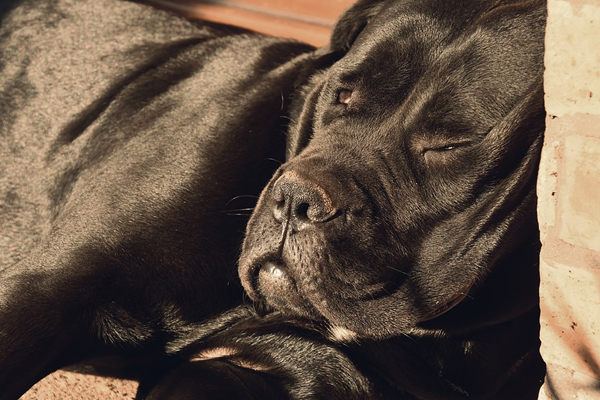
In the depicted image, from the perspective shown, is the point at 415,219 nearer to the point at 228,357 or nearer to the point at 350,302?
the point at 350,302

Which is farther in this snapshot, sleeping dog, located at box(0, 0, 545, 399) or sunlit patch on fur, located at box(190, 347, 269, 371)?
sunlit patch on fur, located at box(190, 347, 269, 371)

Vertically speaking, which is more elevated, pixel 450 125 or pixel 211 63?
pixel 450 125

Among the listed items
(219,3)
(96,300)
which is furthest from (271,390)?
(219,3)

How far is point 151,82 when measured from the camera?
140 inches

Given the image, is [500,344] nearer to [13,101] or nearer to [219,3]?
[13,101]

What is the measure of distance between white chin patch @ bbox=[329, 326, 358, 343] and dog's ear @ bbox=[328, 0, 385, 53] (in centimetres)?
98

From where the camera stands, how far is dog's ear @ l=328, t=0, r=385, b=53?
3023mm

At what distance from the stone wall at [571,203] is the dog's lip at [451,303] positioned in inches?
9.2

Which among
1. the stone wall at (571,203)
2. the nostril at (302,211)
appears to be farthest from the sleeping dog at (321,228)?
the stone wall at (571,203)

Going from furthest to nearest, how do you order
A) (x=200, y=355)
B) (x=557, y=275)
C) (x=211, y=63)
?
1. (x=211, y=63)
2. (x=200, y=355)
3. (x=557, y=275)

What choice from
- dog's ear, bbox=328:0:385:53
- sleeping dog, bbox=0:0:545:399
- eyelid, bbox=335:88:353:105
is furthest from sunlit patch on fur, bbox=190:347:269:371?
dog's ear, bbox=328:0:385:53

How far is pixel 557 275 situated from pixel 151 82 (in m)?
1.90

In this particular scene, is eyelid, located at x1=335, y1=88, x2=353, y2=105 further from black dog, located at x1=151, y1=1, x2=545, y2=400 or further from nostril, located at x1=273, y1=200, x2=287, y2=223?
nostril, located at x1=273, y1=200, x2=287, y2=223

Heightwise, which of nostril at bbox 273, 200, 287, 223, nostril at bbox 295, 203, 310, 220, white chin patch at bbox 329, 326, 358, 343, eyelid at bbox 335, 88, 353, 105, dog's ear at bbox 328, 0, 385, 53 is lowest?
white chin patch at bbox 329, 326, 358, 343
